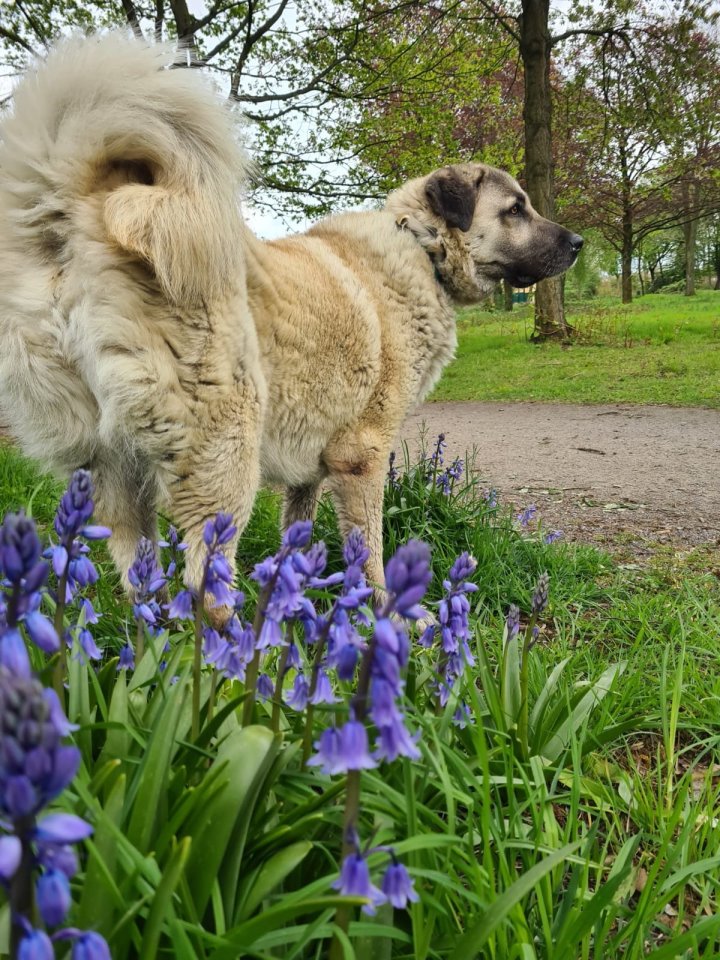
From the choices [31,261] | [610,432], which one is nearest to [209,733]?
[31,261]

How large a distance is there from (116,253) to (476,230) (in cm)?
268

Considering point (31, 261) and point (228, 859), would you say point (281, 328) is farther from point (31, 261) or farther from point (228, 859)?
point (228, 859)

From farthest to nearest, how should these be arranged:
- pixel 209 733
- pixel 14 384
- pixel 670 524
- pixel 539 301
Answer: pixel 539 301
pixel 670 524
pixel 14 384
pixel 209 733

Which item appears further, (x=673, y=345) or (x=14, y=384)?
(x=673, y=345)

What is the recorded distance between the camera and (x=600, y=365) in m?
12.8

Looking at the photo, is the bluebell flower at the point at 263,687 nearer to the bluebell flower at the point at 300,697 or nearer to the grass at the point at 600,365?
the bluebell flower at the point at 300,697

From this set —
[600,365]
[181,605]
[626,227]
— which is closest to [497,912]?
[181,605]

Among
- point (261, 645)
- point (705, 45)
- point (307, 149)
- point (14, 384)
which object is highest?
point (705, 45)

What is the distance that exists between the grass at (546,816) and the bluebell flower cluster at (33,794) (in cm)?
31

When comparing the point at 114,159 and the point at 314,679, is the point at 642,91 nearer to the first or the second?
the point at 114,159

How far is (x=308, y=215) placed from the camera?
1333cm

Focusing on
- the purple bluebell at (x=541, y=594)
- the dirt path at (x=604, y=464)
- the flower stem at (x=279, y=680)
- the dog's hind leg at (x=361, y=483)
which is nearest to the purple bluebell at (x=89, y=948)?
the flower stem at (x=279, y=680)

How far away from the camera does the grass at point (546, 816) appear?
46.1 inches

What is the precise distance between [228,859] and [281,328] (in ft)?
8.46
